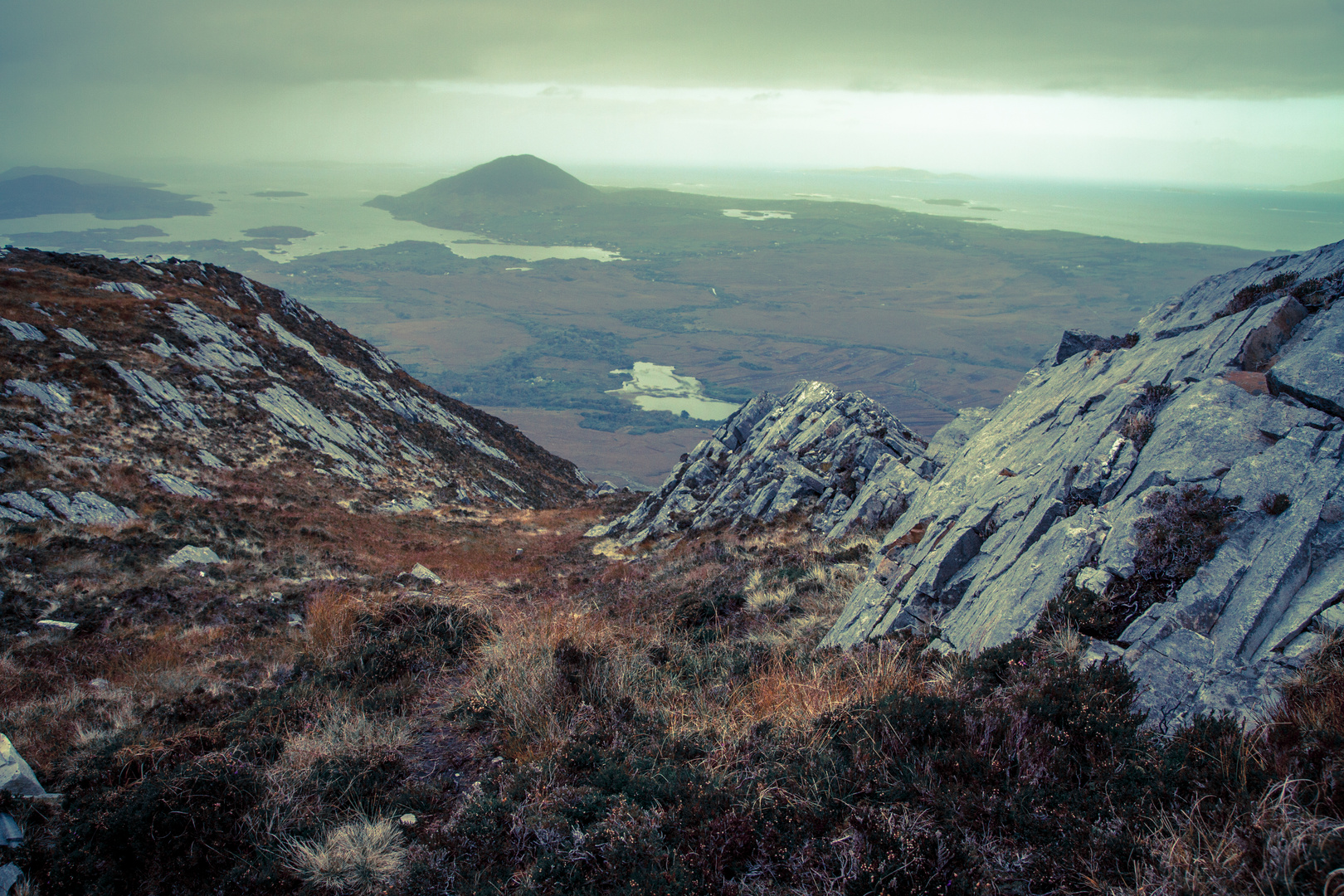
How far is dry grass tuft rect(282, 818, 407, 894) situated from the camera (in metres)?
3.65

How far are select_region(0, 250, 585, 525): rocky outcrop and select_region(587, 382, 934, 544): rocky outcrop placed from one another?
38.7ft

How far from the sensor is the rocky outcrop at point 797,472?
1636cm

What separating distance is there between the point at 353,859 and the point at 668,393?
15488cm

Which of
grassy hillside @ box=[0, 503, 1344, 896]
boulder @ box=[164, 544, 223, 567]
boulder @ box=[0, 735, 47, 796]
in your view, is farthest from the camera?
boulder @ box=[164, 544, 223, 567]

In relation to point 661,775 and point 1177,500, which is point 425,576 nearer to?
point 661,775

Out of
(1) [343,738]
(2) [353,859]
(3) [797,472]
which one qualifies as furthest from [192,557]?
(3) [797,472]

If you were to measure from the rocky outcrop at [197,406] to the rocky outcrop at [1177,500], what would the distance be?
1835 cm

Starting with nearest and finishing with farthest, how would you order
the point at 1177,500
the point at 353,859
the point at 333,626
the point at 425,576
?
the point at 353,859 → the point at 1177,500 → the point at 333,626 → the point at 425,576

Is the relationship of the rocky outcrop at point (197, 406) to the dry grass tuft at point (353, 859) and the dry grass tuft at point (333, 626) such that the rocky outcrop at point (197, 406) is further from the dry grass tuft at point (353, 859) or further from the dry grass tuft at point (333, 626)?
the dry grass tuft at point (353, 859)

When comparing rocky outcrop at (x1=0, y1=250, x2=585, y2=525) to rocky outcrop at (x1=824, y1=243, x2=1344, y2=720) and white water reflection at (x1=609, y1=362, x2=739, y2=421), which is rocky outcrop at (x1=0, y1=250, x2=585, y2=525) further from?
white water reflection at (x1=609, y1=362, x2=739, y2=421)

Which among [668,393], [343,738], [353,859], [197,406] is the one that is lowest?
[668,393]

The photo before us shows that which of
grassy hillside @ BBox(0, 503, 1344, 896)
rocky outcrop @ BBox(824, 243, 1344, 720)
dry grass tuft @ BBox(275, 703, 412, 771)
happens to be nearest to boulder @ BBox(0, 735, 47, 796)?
grassy hillside @ BBox(0, 503, 1344, 896)

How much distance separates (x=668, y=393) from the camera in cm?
15775

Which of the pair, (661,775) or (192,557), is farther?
(192,557)
